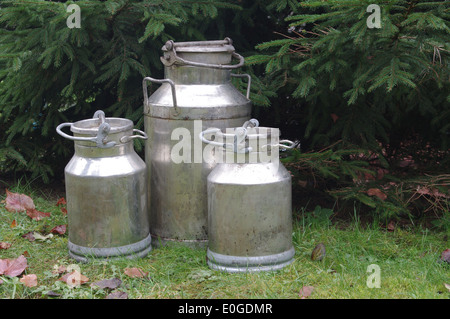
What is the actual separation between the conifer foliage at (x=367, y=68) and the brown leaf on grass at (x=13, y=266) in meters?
1.66

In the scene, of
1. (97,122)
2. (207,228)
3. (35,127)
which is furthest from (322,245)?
(35,127)

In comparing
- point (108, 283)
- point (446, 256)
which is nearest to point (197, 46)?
point (108, 283)

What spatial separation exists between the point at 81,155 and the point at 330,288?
1.44 meters

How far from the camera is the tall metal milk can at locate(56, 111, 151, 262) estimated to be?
3.02 m

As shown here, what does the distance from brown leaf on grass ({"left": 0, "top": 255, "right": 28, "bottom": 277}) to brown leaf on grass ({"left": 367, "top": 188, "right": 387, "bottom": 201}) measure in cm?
202

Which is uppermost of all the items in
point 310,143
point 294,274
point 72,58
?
point 72,58

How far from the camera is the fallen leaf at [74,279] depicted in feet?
9.08

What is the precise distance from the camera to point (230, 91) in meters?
3.26

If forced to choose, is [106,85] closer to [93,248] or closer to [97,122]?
[97,122]

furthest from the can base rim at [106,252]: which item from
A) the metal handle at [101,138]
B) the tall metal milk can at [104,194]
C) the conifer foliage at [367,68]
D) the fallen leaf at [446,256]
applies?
the fallen leaf at [446,256]

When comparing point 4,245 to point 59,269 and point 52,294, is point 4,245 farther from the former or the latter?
point 52,294

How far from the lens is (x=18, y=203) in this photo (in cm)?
386

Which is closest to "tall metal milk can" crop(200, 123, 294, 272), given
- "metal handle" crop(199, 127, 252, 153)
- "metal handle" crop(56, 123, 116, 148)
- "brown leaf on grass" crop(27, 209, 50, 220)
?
"metal handle" crop(199, 127, 252, 153)

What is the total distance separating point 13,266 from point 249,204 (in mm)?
1214
